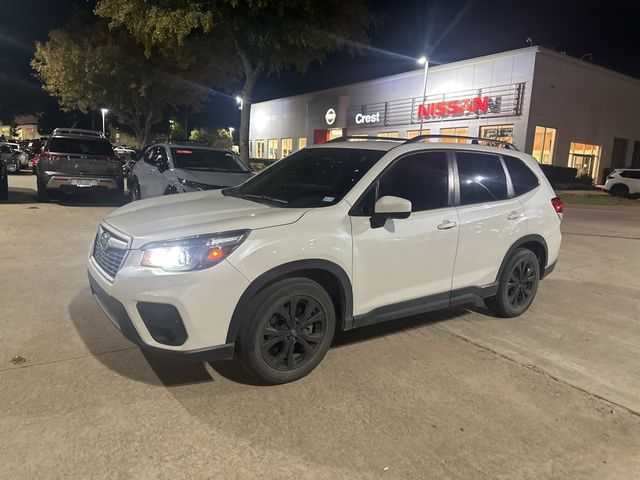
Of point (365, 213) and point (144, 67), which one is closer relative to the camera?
point (365, 213)

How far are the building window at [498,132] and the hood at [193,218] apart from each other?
76.9ft

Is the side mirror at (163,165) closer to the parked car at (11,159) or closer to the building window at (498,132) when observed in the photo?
the parked car at (11,159)

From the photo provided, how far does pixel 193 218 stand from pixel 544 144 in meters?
26.0

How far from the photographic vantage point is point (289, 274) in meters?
3.46

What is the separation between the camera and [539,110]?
24.3 m

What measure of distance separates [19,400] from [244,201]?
212cm

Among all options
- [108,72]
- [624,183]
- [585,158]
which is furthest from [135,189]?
[585,158]

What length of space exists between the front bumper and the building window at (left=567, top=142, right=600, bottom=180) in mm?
28303

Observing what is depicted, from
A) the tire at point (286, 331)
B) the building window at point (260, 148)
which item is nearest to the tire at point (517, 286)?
the tire at point (286, 331)

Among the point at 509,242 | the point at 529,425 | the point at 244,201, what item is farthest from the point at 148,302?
the point at 509,242

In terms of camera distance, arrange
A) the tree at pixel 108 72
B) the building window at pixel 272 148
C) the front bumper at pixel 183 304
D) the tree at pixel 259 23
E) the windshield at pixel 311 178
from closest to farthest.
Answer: the front bumper at pixel 183 304 → the windshield at pixel 311 178 → the tree at pixel 259 23 → the tree at pixel 108 72 → the building window at pixel 272 148

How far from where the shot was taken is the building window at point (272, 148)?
4338 centimetres

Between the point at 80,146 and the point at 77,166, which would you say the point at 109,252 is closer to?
the point at 77,166

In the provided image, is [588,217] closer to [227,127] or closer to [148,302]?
[148,302]
